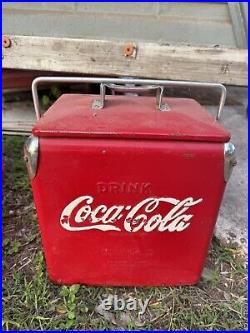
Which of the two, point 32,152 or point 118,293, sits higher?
point 32,152

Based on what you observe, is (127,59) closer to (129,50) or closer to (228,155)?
(129,50)

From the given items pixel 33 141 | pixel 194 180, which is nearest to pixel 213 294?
pixel 194 180

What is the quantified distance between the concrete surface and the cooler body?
36 cm

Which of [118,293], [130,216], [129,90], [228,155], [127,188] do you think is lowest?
[118,293]

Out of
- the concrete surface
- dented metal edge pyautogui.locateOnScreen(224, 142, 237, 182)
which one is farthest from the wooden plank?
dented metal edge pyautogui.locateOnScreen(224, 142, 237, 182)

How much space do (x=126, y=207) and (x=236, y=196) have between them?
902mm

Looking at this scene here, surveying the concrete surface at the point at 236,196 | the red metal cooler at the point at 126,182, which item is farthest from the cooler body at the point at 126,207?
the concrete surface at the point at 236,196

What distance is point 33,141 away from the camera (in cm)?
96

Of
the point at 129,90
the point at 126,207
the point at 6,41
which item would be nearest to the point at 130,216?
the point at 126,207

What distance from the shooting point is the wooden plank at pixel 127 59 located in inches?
65.2

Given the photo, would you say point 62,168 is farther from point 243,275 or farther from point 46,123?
point 243,275

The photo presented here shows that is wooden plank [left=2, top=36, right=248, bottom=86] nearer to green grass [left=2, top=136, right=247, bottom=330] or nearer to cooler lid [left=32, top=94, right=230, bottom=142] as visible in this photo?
cooler lid [left=32, top=94, right=230, bottom=142]

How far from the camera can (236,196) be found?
1.76 metres

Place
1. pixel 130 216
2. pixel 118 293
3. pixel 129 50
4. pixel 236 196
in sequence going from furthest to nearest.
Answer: pixel 236 196
pixel 129 50
pixel 118 293
pixel 130 216
